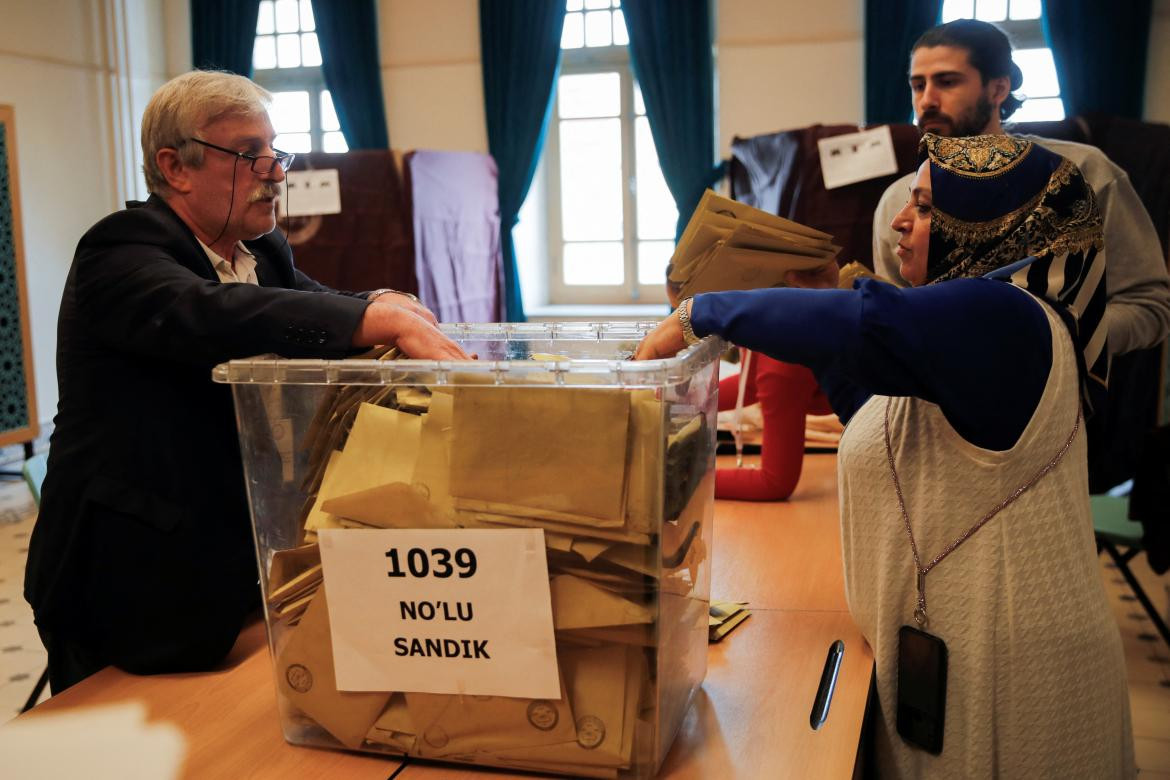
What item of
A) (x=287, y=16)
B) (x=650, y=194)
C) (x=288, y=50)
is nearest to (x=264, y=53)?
(x=288, y=50)

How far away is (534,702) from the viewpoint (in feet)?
3.05

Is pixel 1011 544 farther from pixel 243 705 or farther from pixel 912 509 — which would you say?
pixel 243 705

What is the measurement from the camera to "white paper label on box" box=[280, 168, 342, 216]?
16.4 feet

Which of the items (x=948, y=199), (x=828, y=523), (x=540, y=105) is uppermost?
(x=540, y=105)

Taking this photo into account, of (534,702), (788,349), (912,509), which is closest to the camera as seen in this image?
(534,702)

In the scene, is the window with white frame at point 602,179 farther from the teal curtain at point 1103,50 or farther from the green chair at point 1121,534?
the green chair at point 1121,534

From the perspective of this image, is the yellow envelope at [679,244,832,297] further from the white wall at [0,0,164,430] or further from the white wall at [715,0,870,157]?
the white wall at [0,0,164,430]

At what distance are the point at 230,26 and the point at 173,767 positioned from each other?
6.42 meters

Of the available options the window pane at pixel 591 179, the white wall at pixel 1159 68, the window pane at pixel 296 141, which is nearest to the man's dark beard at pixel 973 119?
the white wall at pixel 1159 68

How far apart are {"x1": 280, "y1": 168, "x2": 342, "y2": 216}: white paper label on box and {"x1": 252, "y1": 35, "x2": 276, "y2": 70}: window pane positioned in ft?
→ 7.06

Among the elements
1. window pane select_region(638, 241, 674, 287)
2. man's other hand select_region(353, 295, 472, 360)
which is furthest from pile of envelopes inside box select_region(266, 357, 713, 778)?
window pane select_region(638, 241, 674, 287)

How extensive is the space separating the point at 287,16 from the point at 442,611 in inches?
257

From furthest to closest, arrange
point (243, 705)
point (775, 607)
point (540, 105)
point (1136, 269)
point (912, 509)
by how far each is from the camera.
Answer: point (540, 105)
point (1136, 269)
point (775, 607)
point (912, 509)
point (243, 705)

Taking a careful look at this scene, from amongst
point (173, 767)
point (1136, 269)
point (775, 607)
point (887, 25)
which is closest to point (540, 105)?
point (887, 25)
